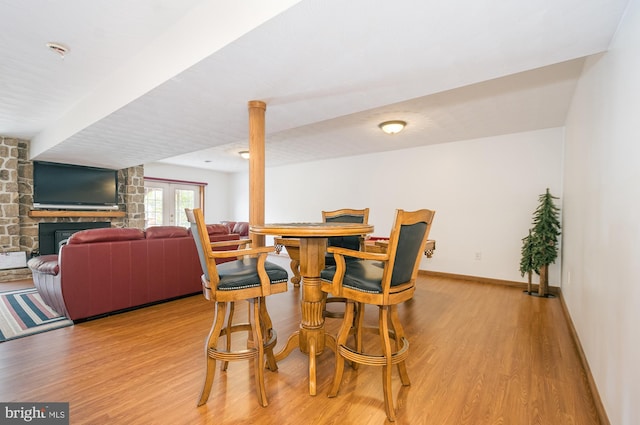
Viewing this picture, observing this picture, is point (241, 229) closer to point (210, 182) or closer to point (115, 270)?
point (210, 182)

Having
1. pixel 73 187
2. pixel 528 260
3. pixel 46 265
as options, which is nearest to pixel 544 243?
pixel 528 260

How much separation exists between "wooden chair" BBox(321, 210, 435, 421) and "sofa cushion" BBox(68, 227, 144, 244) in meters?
2.43

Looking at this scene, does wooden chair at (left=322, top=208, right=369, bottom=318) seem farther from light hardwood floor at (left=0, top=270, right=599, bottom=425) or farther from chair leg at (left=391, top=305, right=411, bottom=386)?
chair leg at (left=391, top=305, right=411, bottom=386)

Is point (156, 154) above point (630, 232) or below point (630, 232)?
above

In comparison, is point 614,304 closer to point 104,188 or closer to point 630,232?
point 630,232

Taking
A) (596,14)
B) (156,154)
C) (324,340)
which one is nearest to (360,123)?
(596,14)

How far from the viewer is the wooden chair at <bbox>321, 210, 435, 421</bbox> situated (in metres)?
1.51

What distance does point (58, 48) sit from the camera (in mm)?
2340

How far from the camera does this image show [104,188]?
5.99m

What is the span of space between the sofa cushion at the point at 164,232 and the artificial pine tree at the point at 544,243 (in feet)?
14.7

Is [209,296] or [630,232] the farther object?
[209,296]

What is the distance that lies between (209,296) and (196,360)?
2.65ft

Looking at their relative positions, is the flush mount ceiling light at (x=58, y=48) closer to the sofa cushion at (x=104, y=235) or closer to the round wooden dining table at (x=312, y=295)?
the sofa cushion at (x=104, y=235)

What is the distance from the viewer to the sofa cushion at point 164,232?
3.29 metres
